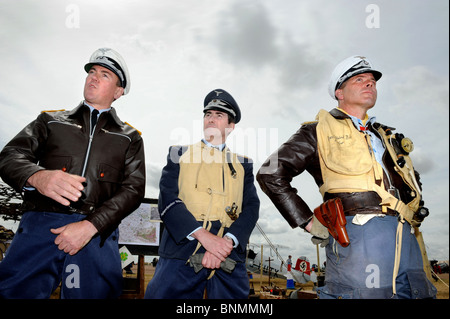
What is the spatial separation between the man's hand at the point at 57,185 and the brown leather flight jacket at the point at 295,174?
167cm

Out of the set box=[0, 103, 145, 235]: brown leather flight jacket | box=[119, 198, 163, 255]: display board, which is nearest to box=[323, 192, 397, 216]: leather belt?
box=[0, 103, 145, 235]: brown leather flight jacket

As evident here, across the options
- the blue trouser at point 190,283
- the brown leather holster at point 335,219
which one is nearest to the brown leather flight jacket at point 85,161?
the blue trouser at point 190,283

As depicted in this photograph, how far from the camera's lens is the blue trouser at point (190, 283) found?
296 centimetres

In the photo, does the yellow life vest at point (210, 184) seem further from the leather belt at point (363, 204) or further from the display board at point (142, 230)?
the display board at point (142, 230)

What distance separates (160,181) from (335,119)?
2007 mm

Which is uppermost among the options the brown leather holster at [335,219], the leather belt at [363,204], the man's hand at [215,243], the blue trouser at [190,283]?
the leather belt at [363,204]

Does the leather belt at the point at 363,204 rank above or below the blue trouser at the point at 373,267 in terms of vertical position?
above

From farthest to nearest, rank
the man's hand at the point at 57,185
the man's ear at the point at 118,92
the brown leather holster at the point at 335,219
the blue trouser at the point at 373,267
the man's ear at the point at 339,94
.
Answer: the man's ear at the point at 339,94 → the man's ear at the point at 118,92 → the brown leather holster at the point at 335,219 → the blue trouser at the point at 373,267 → the man's hand at the point at 57,185

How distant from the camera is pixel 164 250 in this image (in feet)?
10.6

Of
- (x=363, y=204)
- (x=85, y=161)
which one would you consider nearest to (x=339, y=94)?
(x=363, y=204)

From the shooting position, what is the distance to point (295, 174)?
10.4 ft

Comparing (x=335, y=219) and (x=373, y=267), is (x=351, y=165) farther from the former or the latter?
(x=373, y=267)

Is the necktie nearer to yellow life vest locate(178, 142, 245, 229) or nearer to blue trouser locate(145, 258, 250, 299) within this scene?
yellow life vest locate(178, 142, 245, 229)
